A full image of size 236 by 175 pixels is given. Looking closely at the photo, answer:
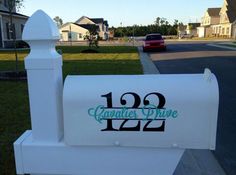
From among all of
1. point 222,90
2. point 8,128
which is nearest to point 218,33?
point 222,90

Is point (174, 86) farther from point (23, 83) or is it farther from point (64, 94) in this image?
point (23, 83)

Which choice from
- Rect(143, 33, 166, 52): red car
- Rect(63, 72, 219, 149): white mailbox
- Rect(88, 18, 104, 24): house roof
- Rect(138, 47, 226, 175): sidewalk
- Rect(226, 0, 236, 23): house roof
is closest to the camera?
Rect(63, 72, 219, 149): white mailbox

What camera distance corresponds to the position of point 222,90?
314 inches

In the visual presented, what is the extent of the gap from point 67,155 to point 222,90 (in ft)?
22.2

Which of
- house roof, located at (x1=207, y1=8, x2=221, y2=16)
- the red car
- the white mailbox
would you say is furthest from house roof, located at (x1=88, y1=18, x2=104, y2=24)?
the white mailbox

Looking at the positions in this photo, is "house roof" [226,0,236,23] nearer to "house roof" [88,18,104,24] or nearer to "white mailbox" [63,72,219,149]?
"house roof" [88,18,104,24]

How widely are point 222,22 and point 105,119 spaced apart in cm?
7705

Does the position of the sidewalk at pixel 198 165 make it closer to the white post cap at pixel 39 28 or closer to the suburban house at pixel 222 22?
the white post cap at pixel 39 28

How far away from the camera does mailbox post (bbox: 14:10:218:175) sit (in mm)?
1833

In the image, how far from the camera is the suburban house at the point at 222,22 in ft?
217

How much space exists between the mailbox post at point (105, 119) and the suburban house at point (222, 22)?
216 ft

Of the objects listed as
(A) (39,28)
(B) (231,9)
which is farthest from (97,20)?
(A) (39,28)

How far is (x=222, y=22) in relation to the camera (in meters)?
72.7

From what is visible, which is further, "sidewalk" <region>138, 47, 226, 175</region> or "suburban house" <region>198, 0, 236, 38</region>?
"suburban house" <region>198, 0, 236, 38</region>
